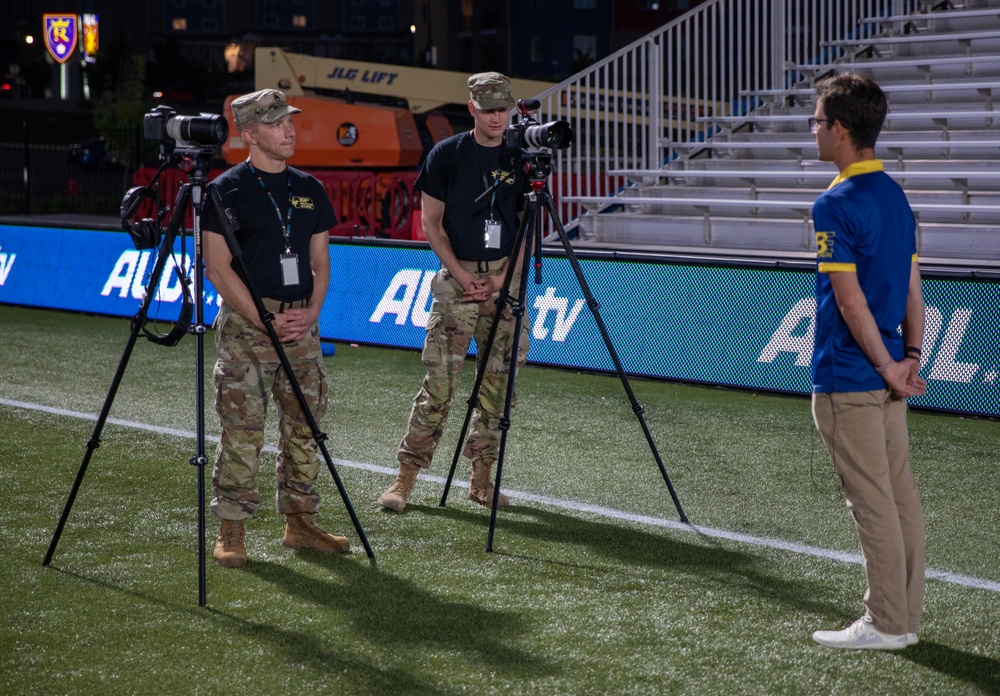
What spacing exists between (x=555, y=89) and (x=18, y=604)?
1216 cm

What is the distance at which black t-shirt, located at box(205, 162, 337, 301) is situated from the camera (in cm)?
513

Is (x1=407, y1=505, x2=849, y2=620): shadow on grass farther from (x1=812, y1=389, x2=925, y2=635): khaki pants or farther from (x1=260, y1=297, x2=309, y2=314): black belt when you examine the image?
(x1=260, y1=297, x2=309, y2=314): black belt

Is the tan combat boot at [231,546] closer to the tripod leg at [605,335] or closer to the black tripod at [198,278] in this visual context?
the black tripod at [198,278]

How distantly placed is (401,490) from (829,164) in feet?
33.6

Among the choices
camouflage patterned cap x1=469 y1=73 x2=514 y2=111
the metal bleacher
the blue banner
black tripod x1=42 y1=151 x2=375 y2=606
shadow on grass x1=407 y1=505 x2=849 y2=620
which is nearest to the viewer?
black tripod x1=42 y1=151 x2=375 y2=606

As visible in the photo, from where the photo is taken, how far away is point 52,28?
2007 inches

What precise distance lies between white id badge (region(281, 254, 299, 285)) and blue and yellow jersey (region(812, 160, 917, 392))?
223 centimetres

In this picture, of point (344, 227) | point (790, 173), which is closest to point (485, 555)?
point (790, 173)

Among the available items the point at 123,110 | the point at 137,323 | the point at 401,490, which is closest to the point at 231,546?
the point at 137,323

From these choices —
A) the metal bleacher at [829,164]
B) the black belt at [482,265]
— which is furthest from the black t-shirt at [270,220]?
the metal bleacher at [829,164]

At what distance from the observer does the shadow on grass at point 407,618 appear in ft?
13.8

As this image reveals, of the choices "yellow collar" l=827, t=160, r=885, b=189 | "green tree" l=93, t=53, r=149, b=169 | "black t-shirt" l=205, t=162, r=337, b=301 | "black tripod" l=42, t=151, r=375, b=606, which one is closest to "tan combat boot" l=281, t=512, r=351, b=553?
"black tripod" l=42, t=151, r=375, b=606

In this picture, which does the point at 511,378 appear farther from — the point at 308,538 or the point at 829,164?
the point at 829,164

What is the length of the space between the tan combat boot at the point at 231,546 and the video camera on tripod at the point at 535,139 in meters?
2.06
